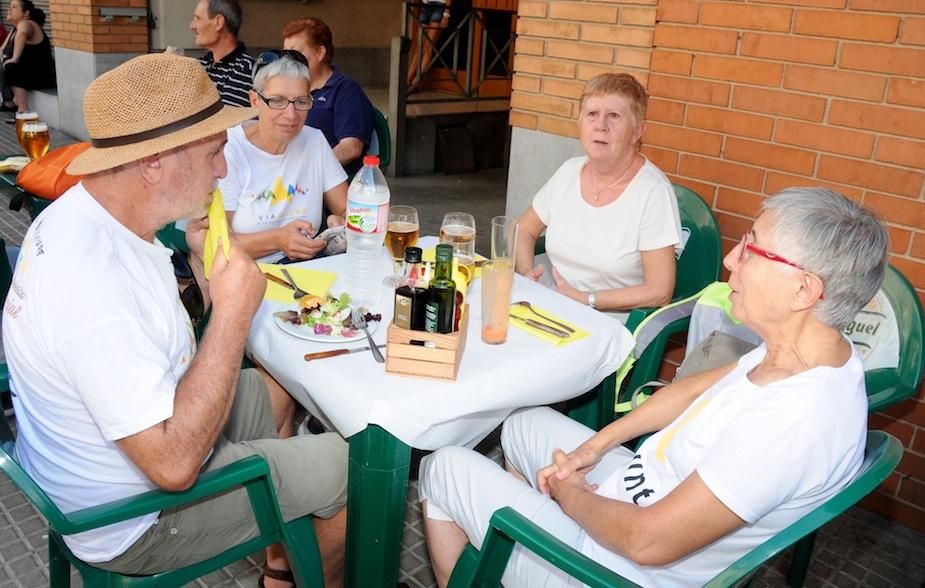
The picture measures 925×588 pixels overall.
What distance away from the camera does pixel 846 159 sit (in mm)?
2820

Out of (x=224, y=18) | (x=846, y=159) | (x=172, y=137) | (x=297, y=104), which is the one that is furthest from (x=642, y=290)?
(x=224, y=18)

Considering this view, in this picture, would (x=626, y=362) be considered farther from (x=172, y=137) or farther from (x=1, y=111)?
(x=1, y=111)

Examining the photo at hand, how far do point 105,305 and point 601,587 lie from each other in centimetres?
109

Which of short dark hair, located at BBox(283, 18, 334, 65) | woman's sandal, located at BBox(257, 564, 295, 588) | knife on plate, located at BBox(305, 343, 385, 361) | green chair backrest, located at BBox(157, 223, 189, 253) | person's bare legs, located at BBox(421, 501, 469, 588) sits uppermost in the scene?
short dark hair, located at BBox(283, 18, 334, 65)

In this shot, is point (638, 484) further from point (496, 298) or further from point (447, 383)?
point (496, 298)

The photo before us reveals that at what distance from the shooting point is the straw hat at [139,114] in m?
1.66

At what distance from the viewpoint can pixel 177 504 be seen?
5.28ft

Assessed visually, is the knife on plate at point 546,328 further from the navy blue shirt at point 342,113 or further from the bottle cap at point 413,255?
the navy blue shirt at point 342,113

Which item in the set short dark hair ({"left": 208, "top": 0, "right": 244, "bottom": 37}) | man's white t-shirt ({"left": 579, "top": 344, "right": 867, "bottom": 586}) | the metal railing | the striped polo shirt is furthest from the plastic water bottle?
the metal railing

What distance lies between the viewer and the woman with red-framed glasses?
4.63 ft

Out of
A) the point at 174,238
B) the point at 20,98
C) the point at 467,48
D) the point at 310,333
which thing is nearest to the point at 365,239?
the point at 310,333

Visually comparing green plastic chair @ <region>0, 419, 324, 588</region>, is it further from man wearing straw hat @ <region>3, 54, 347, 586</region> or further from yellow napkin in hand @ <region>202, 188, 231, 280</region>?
yellow napkin in hand @ <region>202, 188, 231, 280</region>

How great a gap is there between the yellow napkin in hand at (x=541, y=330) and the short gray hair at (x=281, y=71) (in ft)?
4.50

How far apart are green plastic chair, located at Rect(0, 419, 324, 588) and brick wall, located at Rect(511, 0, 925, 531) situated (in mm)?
2208
